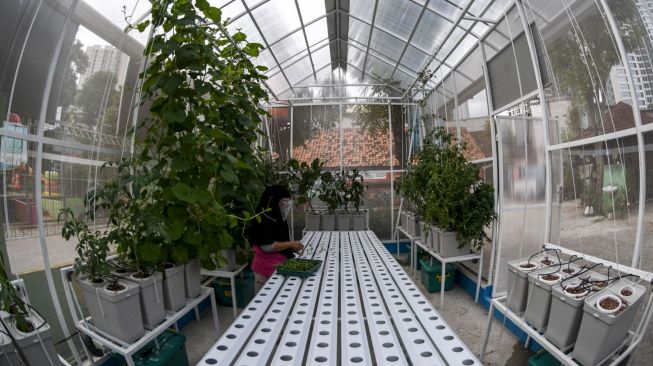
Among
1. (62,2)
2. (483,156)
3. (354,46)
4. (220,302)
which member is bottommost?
(220,302)

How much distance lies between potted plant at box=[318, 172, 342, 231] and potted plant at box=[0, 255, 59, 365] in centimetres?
480

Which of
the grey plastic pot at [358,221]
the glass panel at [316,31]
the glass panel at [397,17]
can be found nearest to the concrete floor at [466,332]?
the grey plastic pot at [358,221]

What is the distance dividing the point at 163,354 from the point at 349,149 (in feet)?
17.8

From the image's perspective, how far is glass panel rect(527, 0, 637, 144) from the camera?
2.18 m

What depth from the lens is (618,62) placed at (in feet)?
6.98

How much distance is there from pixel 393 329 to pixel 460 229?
2539 mm

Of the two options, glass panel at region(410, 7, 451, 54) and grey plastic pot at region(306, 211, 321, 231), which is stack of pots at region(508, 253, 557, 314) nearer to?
glass panel at region(410, 7, 451, 54)

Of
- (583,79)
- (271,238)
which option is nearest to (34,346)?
(271,238)

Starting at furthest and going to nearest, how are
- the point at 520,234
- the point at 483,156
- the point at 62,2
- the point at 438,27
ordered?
the point at 438,27, the point at 483,156, the point at 520,234, the point at 62,2

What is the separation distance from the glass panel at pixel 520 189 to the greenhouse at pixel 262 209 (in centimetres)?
2

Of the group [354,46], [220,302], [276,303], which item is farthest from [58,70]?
[354,46]

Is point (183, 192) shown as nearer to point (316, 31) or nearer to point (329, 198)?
point (329, 198)

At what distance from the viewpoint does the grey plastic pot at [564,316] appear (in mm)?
1812

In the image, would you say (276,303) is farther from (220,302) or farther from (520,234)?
(520,234)
